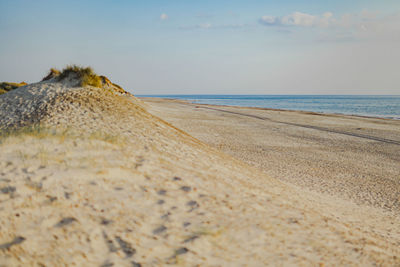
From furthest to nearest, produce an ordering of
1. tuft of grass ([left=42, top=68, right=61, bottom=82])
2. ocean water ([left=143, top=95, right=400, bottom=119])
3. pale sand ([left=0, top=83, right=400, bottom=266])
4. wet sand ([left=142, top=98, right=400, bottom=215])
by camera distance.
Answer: ocean water ([left=143, top=95, right=400, bottom=119])
tuft of grass ([left=42, top=68, right=61, bottom=82])
wet sand ([left=142, top=98, right=400, bottom=215])
pale sand ([left=0, top=83, right=400, bottom=266])

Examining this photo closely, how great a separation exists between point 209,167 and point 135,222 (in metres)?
2.40

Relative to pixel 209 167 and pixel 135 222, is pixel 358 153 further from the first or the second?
pixel 135 222

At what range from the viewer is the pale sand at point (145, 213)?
322 centimetres

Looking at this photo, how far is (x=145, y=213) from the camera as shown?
3758mm

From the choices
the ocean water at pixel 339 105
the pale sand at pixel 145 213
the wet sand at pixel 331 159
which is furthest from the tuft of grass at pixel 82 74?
the ocean water at pixel 339 105

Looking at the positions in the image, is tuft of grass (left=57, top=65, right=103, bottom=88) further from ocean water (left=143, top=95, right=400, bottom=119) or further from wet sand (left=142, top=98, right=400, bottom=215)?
ocean water (left=143, top=95, right=400, bottom=119)

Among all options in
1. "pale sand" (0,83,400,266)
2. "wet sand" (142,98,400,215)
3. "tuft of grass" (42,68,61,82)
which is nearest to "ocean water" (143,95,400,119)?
"wet sand" (142,98,400,215)

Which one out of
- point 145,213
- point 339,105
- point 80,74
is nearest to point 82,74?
point 80,74

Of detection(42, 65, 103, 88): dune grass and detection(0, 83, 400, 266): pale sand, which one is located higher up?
detection(42, 65, 103, 88): dune grass

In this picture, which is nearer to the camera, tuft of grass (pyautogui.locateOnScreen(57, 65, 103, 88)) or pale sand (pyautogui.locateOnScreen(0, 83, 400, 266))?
pale sand (pyautogui.locateOnScreen(0, 83, 400, 266))

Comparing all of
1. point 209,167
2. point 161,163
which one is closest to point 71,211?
point 161,163

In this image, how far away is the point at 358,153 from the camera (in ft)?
42.0

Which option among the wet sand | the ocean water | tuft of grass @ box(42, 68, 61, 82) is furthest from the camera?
the ocean water

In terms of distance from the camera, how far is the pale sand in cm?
322
